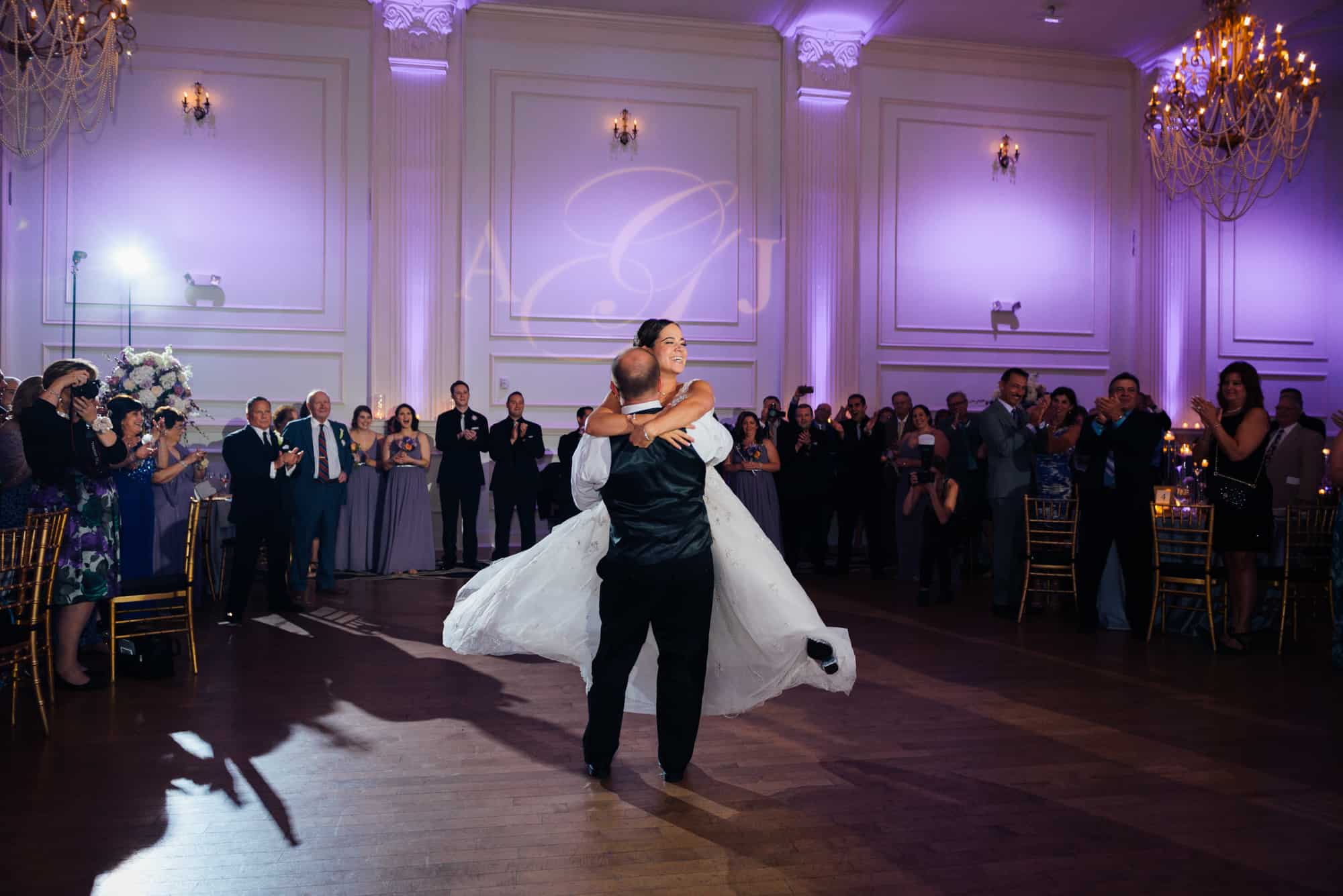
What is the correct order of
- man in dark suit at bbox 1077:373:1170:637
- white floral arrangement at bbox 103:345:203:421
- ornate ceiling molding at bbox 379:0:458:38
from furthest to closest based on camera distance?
1. ornate ceiling molding at bbox 379:0:458:38
2. white floral arrangement at bbox 103:345:203:421
3. man in dark suit at bbox 1077:373:1170:637

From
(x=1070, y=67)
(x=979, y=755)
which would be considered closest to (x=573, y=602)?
(x=979, y=755)


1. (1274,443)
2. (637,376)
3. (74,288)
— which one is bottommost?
(1274,443)

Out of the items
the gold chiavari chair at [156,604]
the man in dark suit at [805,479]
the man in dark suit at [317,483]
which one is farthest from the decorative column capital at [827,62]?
the gold chiavari chair at [156,604]

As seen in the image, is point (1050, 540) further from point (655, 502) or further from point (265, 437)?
point (265, 437)

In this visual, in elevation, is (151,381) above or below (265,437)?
above

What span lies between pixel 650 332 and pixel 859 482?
5.92 meters

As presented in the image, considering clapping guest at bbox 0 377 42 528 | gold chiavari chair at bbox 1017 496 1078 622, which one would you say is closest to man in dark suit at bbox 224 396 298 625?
clapping guest at bbox 0 377 42 528

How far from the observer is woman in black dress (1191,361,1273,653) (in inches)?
215

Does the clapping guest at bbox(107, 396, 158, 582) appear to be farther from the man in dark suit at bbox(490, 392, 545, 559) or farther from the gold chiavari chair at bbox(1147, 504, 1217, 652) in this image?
the gold chiavari chair at bbox(1147, 504, 1217, 652)

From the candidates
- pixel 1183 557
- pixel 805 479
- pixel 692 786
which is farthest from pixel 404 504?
pixel 1183 557

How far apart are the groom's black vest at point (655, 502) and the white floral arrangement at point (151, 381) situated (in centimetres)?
520

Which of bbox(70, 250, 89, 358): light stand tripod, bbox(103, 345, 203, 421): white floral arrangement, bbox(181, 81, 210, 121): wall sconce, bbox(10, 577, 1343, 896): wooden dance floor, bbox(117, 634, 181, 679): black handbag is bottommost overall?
bbox(10, 577, 1343, 896): wooden dance floor

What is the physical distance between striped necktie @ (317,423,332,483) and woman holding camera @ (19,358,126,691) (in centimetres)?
244

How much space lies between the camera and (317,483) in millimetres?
7012
